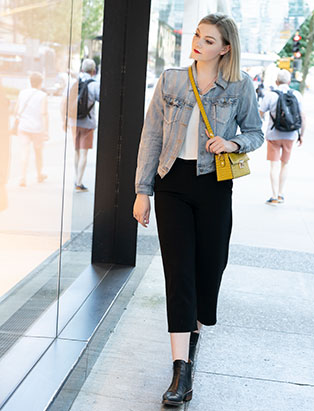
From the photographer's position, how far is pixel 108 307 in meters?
4.55

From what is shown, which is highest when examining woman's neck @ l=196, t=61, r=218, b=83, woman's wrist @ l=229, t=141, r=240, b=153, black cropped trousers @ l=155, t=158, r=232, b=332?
woman's neck @ l=196, t=61, r=218, b=83

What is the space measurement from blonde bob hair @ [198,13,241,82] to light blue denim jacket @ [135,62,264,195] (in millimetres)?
44

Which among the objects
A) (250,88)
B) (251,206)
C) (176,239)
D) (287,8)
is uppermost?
(287,8)

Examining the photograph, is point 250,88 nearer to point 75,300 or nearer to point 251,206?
point 75,300

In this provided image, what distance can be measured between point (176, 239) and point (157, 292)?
6.73 feet

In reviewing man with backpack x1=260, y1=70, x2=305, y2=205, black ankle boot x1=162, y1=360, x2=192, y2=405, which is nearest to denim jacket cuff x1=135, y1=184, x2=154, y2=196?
black ankle boot x1=162, y1=360, x2=192, y2=405

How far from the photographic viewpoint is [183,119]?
11.9ft

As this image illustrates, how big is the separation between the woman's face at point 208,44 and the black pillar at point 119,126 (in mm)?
1741

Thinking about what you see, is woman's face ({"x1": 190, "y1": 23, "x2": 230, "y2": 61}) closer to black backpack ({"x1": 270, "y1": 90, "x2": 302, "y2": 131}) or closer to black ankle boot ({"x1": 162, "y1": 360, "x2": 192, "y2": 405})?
black ankle boot ({"x1": 162, "y1": 360, "x2": 192, "y2": 405})

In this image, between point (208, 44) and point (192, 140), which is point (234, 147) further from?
point (208, 44)

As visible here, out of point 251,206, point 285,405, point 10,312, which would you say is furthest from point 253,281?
point 251,206

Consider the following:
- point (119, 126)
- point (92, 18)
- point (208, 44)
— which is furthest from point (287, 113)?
point (208, 44)

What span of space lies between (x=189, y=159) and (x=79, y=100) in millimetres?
1165

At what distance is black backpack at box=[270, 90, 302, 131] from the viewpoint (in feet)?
34.6
